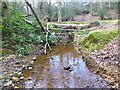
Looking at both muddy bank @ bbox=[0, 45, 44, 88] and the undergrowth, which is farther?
the undergrowth

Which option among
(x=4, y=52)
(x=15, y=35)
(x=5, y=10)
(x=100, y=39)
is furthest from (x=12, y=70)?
(x=100, y=39)

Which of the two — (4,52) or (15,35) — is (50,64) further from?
(15,35)

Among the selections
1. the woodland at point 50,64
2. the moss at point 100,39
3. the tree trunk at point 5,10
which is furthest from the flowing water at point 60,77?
the tree trunk at point 5,10

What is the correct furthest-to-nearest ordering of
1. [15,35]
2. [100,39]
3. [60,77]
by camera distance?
[100,39]
[15,35]
[60,77]

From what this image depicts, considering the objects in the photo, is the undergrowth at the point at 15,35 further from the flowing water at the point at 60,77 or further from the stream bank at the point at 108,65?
the stream bank at the point at 108,65

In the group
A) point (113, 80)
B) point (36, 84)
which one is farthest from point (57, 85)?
point (113, 80)

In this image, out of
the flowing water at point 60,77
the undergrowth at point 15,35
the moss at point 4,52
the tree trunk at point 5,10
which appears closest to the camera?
the flowing water at point 60,77

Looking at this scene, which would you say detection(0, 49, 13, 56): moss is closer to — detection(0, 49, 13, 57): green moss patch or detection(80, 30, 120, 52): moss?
detection(0, 49, 13, 57): green moss patch

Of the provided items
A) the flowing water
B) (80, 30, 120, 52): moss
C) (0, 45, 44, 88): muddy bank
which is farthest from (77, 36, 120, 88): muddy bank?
(0, 45, 44, 88): muddy bank

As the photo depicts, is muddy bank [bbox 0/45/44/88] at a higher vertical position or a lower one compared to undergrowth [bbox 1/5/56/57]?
lower

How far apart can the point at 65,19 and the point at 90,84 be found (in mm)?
24989

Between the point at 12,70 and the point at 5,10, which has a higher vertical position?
the point at 5,10

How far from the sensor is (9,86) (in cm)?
307

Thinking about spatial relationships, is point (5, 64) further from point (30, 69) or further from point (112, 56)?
point (112, 56)
